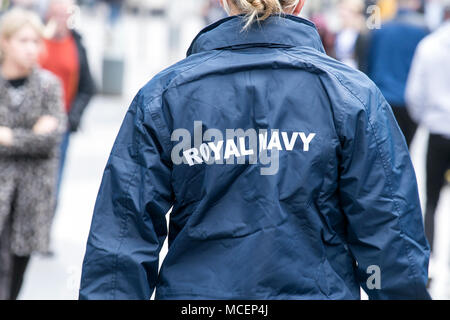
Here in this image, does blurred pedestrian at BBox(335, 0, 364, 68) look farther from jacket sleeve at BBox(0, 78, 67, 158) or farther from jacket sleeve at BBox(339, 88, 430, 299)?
jacket sleeve at BBox(339, 88, 430, 299)

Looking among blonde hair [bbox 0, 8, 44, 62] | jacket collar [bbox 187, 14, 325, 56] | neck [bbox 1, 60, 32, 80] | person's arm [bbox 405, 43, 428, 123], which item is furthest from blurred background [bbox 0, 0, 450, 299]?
blonde hair [bbox 0, 8, 44, 62]

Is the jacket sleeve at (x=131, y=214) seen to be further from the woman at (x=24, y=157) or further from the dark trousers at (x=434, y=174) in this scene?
the dark trousers at (x=434, y=174)

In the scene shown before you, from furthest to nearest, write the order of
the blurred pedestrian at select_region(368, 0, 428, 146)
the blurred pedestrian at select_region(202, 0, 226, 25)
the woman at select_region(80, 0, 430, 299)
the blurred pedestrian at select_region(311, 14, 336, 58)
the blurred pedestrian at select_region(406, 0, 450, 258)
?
1. the blurred pedestrian at select_region(202, 0, 226, 25)
2. the blurred pedestrian at select_region(311, 14, 336, 58)
3. the blurred pedestrian at select_region(368, 0, 428, 146)
4. the blurred pedestrian at select_region(406, 0, 450, 258)
5. the woman at select_region(80, 0, 430, 299)

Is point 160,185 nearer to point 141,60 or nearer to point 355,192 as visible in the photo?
point 355,192

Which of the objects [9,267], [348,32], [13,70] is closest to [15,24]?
[13,70]

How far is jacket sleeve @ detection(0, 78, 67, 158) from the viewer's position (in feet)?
16.9

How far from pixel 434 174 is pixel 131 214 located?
4.76m

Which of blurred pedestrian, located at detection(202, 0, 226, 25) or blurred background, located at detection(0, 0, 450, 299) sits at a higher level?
blurred pedestrian, located at detection(202, 0, 226, 25)

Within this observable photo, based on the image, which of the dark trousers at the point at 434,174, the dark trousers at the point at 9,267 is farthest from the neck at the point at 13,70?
the dark trousers at the point at 434,174

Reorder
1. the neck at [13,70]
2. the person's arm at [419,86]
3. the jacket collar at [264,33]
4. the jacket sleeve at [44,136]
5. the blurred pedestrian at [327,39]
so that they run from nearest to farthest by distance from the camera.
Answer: the jacket collar at [264,33] → the jacket sleeve at [44,136] → the neck at [13,70] → the person's arm at [419,86] → the blurred pedestrian at [327,39]

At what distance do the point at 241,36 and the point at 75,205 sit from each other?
6438 millimetres

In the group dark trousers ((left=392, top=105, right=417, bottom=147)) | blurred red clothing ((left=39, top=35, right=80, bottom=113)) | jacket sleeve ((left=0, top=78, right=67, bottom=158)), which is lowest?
dark trousers ((left=392, top=105, right=417, bottom=147))

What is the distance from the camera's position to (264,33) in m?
2.60

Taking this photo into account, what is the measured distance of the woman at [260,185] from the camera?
8.20ft
